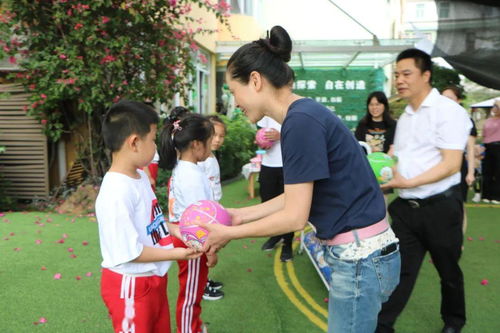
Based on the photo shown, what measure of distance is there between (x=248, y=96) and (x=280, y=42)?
254mm

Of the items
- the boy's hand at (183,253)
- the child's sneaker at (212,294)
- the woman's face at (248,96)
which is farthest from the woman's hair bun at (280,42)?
the child's sneaker at (212,294)

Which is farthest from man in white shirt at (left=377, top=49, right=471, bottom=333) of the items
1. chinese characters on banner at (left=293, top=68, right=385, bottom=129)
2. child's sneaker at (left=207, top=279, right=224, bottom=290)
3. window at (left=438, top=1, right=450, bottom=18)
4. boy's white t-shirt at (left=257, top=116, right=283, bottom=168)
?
chinese characters on banner at (left=293, top=68, right=385, bottom=129)

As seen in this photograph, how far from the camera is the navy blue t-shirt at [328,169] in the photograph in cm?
160

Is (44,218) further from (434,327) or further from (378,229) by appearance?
(378,229)

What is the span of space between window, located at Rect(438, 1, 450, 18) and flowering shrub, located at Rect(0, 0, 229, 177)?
16.4ft

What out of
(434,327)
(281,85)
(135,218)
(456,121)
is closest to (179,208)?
(135,218)

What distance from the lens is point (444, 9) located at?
8.10 feet

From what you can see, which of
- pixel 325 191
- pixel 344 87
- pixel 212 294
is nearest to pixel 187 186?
pixel 325 191

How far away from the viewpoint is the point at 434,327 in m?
3.42

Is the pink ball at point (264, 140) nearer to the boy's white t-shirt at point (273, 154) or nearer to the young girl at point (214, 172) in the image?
the boy's white t-shirt at point (273, 154)

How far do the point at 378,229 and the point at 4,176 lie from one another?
24.7 ft

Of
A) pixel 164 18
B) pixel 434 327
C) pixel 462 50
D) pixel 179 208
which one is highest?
pixel 164 18

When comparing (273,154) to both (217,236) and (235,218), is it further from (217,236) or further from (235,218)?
(217,236)

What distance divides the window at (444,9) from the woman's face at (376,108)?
219cm
